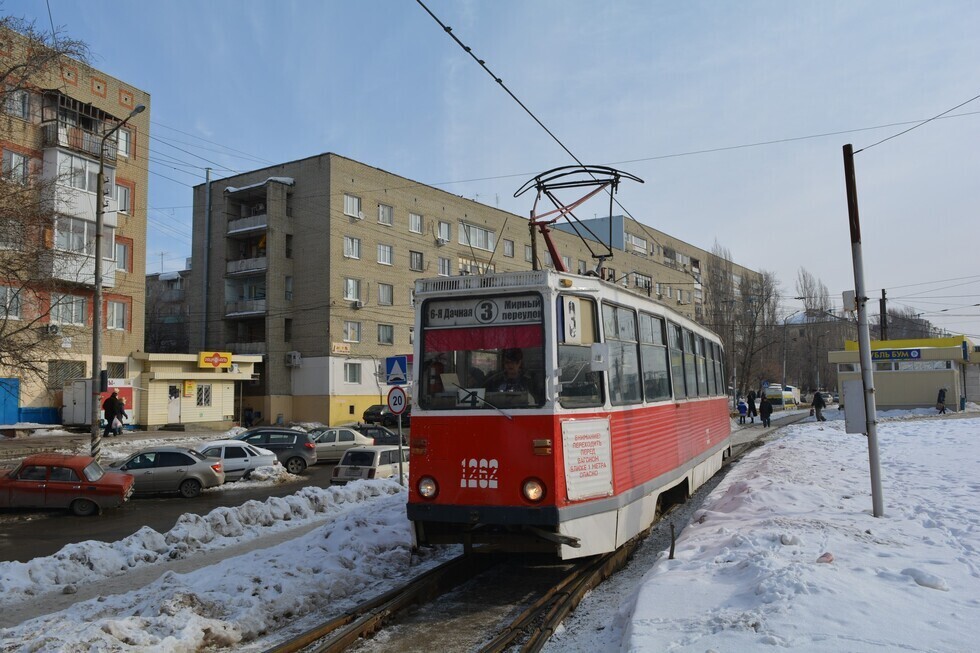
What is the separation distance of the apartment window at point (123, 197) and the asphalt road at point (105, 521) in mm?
22037

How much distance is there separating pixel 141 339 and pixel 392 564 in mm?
32594

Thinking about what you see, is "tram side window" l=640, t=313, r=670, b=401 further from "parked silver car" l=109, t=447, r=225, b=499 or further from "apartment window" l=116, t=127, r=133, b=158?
"apartment window" l=116, t=127, r=133, b=158

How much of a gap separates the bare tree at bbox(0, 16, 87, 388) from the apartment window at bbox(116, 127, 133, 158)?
23.2 m

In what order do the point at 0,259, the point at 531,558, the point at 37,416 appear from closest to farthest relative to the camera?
the point at 531,558
the point at 0,259
the point at 37,416

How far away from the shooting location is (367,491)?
15.1 m

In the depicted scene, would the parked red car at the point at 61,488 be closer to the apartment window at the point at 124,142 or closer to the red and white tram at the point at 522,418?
the red and white tram at the point at 522,418

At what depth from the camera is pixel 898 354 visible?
134 feet

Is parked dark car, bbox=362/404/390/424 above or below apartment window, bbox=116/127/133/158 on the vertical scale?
below

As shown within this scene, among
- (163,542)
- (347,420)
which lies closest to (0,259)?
(163,542)

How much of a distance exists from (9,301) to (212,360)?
25.2 meters

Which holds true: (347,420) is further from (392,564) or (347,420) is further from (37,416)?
(392,564)

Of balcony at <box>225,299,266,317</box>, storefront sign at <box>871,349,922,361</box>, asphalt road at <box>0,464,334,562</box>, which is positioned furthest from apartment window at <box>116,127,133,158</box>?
storefront sign at <box>871,349,922,361</box>

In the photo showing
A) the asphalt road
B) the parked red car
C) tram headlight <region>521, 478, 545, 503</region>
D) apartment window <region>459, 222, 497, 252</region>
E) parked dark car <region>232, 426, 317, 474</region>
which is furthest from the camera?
apartment window <region>459, 222, 497, 252</region>

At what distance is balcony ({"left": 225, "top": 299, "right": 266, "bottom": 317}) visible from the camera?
44.5 m
